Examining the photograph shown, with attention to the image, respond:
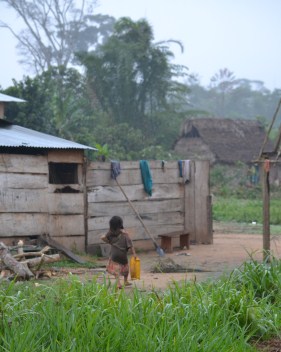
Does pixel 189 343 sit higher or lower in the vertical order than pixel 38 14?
lower

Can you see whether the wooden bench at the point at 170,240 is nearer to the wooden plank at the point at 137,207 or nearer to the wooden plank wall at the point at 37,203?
the wooden plank at the point at 137,207

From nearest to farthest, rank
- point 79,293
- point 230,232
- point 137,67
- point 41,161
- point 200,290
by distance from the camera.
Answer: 1. point 79,293
2. point 200,290
3. point 41,161
4. point 230,232
5. point 137,67

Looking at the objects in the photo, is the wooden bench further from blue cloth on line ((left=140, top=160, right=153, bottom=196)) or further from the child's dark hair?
the child's dark hair

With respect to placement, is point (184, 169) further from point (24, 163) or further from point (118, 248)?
point (118, 248)

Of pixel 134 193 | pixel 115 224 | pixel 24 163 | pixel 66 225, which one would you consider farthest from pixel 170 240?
pixel 115 224

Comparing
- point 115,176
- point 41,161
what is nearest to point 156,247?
point 115,176

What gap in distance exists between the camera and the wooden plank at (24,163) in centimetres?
1266

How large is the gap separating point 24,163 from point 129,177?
2.45m

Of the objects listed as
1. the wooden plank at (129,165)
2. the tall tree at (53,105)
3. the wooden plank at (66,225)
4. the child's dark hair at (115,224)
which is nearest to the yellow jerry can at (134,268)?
the child's dark hair at (115,224)

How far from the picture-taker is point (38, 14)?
54656mm

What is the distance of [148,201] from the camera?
14953 millimetres

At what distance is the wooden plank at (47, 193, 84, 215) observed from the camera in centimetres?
1330

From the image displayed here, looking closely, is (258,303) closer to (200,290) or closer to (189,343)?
(200,290)

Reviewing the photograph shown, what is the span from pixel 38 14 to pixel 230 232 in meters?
38.7
